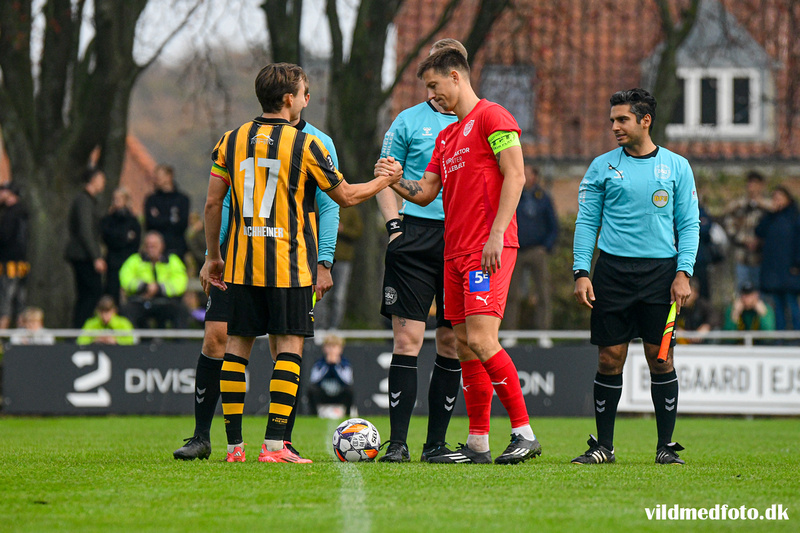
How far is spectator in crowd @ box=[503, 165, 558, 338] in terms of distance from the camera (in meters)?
15.5

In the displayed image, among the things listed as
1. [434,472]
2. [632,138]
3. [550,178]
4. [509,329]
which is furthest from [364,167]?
[434,472]

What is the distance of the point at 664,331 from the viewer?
6953 mm

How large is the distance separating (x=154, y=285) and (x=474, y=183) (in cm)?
916

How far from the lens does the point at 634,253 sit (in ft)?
22.9

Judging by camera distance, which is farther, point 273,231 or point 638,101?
point 638,101

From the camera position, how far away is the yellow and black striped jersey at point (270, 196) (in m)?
6.34

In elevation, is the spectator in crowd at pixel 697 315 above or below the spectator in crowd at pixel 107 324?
above

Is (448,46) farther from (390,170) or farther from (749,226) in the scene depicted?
(749,226)

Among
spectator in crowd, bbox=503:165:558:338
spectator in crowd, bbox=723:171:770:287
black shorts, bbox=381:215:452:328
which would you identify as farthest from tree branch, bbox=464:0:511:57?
black shorts, bbox=381:215:452:328

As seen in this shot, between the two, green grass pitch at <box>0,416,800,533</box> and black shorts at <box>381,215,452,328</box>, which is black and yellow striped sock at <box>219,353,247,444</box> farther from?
black shorts at <box>381,215,452,328</box>

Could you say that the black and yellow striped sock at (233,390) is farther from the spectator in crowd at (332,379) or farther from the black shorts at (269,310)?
the spectator in crowd at (332,379)

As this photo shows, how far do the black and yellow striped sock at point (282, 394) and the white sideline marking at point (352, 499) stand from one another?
42cm

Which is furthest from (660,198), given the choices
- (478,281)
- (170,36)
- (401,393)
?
(170,36)
